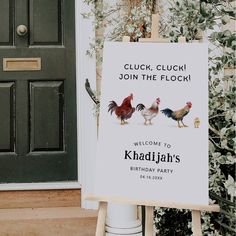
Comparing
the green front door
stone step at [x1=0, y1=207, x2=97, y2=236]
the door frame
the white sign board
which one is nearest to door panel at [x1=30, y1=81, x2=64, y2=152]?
the green front door

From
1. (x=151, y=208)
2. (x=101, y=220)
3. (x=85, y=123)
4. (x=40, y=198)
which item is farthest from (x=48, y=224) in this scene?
(x=151, y=208)

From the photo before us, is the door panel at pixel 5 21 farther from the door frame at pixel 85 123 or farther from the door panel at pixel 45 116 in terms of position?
the door frame at pixel 85 123

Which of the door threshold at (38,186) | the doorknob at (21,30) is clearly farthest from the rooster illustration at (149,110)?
the doorknob at (21,30)

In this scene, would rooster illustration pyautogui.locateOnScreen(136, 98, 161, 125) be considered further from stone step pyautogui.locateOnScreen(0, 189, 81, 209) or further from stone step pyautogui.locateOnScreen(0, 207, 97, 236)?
stone step pyautogui.locateOnScreen(0, 189, 81, 209)

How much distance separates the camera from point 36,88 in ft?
14.2

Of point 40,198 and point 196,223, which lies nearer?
point 196,223

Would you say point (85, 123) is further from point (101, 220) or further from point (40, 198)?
point (101, 220)

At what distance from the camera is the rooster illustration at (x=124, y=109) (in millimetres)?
2680

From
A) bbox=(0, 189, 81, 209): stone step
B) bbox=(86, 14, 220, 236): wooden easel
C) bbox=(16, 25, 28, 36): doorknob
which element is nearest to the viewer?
bbox=(86, 14, 220, 236): wooden easel

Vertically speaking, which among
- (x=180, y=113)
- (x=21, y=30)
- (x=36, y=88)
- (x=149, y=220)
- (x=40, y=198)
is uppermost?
(x=21, y=30)

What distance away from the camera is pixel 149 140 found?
2.64 metres

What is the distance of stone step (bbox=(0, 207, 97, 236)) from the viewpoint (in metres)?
3.91

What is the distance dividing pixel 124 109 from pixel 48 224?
164cm

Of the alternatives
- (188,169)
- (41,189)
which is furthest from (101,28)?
(188,169)
